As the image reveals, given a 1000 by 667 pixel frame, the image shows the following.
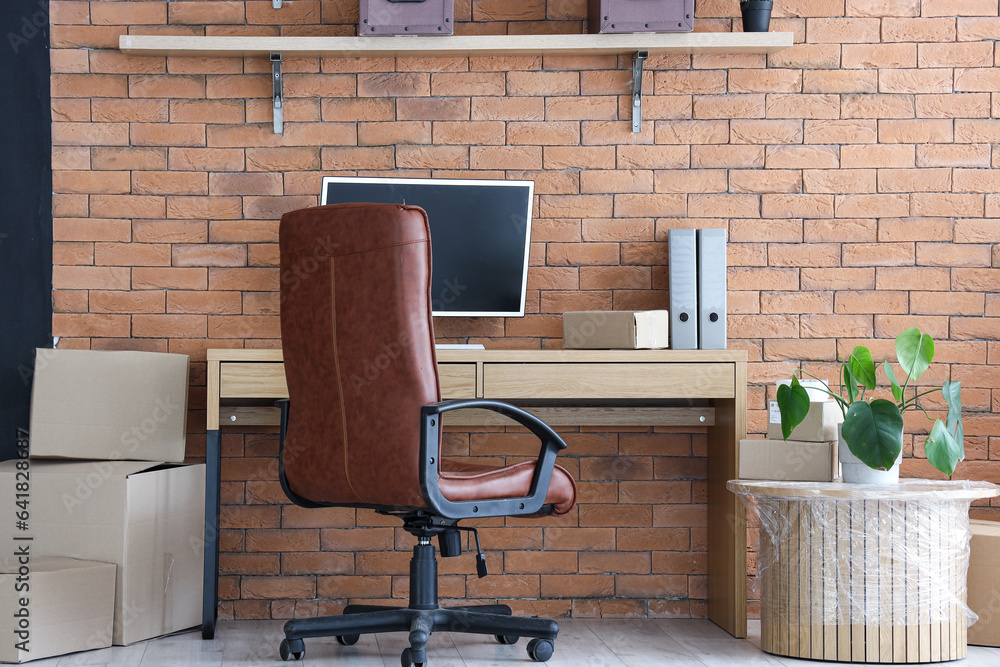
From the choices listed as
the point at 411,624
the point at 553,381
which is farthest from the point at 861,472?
the point at 411,624

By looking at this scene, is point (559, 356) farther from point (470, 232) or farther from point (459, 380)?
point (470, 232)

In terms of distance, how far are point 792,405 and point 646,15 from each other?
4.29 feet

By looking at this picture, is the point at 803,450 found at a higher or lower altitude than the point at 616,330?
lower

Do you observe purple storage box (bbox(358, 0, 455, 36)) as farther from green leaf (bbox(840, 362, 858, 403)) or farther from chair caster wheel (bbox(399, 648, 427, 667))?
chair caster wheel (bbox(399, 648, 427, 667))

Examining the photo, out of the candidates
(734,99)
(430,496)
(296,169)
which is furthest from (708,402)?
(296,169)

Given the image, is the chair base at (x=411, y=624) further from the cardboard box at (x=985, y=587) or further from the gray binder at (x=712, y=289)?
the cardboard box at (x=985, y=587)

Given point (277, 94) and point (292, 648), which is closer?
point (292, 648)

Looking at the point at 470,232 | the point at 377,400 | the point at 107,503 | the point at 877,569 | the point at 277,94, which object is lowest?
the point at 877,569

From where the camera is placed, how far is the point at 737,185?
3080 mm

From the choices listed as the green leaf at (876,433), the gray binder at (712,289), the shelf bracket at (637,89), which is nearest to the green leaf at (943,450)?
the green leaf at (876,433)

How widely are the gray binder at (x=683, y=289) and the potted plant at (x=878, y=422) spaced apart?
42cm

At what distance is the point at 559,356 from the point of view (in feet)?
8.54

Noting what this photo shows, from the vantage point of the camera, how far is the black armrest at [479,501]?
2039 millimetres

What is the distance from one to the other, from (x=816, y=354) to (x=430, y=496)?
5.25 ft
